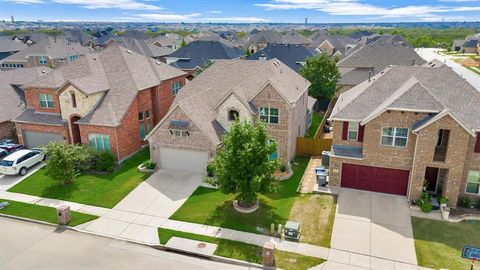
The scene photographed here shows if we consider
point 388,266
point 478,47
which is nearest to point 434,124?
point 388,266

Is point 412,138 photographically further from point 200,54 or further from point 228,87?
point 200,54

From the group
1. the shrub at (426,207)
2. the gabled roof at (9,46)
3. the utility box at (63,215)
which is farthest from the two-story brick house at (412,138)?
the gabled roof at (9,46)

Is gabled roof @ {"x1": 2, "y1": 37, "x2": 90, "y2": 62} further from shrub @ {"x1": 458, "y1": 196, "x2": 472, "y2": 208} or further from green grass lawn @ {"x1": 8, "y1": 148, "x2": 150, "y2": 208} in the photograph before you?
shrub @ {"x1": 458, "y1": 196, "x2": 472, "y2": 208}

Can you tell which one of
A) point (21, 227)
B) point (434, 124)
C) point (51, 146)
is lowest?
point (21, 227)

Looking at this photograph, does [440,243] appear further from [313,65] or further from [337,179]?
[313,65]

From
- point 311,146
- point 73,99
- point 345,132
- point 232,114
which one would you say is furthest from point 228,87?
point 73,99
